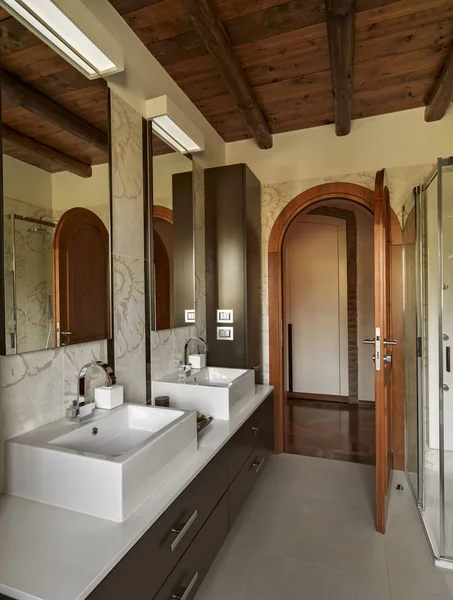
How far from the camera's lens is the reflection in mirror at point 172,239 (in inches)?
84.0

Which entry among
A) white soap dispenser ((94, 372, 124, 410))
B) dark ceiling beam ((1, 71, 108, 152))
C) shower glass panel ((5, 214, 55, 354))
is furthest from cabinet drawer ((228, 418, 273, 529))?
dark ceiling beam ((1, 71, 108, 152))

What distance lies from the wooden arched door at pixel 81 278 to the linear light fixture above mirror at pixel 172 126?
2.76ft

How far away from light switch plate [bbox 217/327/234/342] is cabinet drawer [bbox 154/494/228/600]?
120 cm

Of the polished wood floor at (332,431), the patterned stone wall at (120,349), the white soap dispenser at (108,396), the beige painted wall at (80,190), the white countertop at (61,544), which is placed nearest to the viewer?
the white countertop at (61,544)

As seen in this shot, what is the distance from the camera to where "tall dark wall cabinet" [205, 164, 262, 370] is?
268cm

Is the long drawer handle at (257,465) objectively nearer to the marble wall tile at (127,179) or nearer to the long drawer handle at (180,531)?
the long drawer handle at (180,531)

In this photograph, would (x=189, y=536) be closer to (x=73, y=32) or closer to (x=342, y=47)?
(x=73, y=32)

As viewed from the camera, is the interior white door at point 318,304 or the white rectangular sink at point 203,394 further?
the interior white door at point 318,304

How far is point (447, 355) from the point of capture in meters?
2.14

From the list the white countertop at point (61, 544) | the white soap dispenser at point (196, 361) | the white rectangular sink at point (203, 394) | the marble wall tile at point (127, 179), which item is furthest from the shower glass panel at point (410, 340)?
the white countertop at point (61, 544)

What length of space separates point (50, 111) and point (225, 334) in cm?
178

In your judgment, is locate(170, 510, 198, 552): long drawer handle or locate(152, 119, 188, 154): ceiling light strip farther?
locate(152, 119, 188, 154): ceiling light strip

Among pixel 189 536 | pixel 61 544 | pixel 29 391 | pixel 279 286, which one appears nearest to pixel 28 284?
pixel 29 391

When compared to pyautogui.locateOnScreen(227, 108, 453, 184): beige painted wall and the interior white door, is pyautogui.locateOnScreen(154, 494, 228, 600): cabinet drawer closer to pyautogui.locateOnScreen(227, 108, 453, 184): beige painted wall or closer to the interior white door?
pyautogui.locateOnScreen(227, 108, 453, 184): beige painted wall
